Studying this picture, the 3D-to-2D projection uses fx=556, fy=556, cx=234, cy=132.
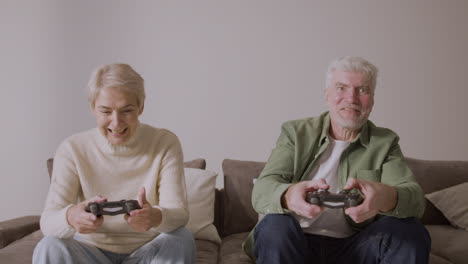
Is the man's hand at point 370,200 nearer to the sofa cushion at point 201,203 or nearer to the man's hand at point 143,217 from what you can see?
the man's hand at point 143,217

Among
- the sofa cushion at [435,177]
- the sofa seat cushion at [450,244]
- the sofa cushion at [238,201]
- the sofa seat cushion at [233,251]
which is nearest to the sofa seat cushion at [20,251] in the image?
the sofa seat cushion at [233,251]

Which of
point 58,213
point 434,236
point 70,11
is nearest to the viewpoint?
point 58,213

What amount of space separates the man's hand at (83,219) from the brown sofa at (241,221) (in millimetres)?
627

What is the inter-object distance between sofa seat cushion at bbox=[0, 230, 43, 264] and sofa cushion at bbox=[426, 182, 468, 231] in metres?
1.85

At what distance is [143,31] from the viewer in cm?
319

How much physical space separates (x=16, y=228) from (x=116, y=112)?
101 cm

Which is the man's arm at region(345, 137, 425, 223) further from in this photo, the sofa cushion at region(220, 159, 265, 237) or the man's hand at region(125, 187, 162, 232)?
the sofa cushion at region(220, 159, 265, 237)

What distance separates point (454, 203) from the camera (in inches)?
105

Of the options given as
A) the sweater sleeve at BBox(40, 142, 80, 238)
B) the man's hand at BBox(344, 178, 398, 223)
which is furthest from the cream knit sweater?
the man's hand at BBox(344, 178, 398, 223)

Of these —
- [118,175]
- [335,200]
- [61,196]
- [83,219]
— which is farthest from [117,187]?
[335,200]

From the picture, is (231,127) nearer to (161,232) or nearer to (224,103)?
(224,103)

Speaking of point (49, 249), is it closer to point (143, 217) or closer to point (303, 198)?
point (143, 217)

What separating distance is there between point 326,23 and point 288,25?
0.74 feet

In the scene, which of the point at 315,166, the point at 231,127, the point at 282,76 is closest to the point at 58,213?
the point at 315,166
